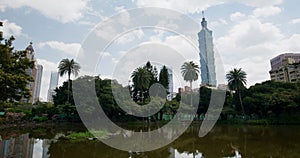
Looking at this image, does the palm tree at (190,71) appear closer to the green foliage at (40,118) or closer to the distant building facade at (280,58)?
the green foliage at (40,118)

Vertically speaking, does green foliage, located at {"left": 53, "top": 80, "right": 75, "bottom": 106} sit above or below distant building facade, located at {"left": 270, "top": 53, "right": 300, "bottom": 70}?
below

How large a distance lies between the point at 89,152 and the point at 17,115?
24.5 meters

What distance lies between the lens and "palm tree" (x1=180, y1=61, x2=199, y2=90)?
36.9 meters

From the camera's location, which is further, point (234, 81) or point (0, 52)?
point (234, 81)

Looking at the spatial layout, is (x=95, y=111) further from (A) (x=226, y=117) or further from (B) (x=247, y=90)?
(B) (x=247, y=90)

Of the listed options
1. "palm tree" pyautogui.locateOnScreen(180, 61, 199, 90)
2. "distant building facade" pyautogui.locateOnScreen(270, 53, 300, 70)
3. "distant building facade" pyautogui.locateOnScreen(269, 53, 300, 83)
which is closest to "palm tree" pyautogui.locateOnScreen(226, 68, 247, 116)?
"palm tree" pyautogui.locateOnScreen(180, 61, 199, 90)

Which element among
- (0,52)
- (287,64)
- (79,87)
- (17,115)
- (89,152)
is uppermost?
(287,64)

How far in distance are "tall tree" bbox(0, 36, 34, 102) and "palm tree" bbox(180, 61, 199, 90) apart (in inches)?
1171

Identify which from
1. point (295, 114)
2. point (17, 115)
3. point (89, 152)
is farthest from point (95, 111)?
point (295, 114)

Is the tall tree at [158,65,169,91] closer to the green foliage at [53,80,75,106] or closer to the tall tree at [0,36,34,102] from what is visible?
the green foliage at [53,80,75,106]

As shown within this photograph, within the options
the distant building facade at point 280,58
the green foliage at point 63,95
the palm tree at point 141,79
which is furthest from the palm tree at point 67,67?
the distant building facade at point 280,58

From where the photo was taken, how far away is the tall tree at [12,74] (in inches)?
292

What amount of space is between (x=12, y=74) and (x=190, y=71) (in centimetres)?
3131

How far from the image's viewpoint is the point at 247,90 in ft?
108
